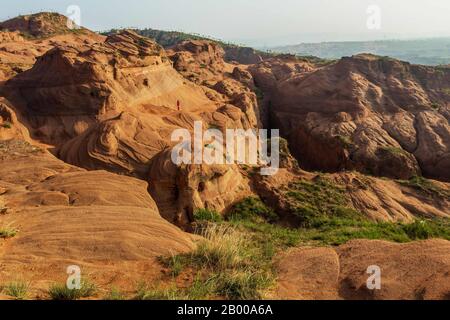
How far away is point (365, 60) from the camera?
36.2 m

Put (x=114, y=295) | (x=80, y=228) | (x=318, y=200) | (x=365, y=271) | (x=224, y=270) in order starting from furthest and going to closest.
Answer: (x=318, y=200) < (x=80, y=228) < (x=365, y=271) < (x=224, y=270) < (x=114, y=295)

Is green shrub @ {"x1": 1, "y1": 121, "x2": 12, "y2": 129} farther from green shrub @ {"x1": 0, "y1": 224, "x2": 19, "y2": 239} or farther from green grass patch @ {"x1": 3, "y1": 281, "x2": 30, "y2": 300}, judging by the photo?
green grass patch @ {"x1": 3, "y1": 281, "x2": 30, "y2": 300}

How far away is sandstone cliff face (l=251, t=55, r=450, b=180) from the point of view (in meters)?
27.0

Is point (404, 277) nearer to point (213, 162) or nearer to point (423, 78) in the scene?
point (213, 162)

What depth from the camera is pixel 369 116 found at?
30.7 metres

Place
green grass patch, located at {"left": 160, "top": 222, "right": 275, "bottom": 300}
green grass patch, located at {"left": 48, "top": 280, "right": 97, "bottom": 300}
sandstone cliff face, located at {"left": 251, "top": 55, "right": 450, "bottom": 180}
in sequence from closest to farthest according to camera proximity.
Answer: green grass patch, located at {"left": 48, "top": 280, "right": 97, "bottom": 300} → green grass patch, located at {"left": 160, "top": 222, "right": 275, "bottom": 300} → sandstone cliff face, located at {"left": 251, "top": 55, "right": 450, "bottom": 180}

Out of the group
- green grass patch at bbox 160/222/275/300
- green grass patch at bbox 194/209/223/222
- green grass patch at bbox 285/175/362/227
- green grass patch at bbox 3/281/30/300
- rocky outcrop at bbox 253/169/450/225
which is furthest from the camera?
rocky outcrop at bbox 253/169/450/225

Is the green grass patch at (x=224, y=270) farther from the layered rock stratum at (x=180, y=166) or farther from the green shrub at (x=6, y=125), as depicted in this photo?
the green shrub at (x=6, y=125)

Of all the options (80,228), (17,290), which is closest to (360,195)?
(80,228)

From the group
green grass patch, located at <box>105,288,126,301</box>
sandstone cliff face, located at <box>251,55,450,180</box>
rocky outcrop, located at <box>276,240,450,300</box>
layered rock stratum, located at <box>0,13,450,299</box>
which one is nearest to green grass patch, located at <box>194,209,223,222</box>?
layered rock stratum, located at <box>0,13,450,299</box>

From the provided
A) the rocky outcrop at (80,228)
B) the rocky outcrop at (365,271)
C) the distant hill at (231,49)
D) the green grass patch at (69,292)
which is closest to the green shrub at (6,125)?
the rocky outcrop at (80,228)

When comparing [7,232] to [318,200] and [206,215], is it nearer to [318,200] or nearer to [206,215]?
[206,215]

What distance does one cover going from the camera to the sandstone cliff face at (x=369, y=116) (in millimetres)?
26953
